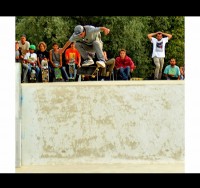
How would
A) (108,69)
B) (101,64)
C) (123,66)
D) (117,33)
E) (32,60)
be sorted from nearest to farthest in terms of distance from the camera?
(101,64) < (108,69) < (123,66) < (32,60) < (117,33)

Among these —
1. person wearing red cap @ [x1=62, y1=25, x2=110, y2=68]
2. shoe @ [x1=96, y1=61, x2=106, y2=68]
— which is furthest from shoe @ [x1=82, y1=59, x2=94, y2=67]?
shoe @ [x1=96, y1=61, x2=106, y2=68]

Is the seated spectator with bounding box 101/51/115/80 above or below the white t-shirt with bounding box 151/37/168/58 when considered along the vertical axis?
below

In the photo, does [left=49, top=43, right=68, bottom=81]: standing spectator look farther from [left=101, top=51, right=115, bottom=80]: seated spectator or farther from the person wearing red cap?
the person wearing red cap

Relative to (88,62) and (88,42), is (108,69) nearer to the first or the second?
(88,62)

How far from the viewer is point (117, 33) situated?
32.1 meters

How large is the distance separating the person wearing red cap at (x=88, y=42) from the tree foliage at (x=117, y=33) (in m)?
19.1

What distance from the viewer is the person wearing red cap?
1100 cm

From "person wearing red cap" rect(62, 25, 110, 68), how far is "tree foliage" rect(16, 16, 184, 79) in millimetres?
19102

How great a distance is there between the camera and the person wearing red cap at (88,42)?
1100 cm

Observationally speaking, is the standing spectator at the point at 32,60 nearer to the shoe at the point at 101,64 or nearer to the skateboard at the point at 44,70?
the skateboard at the point at 44,70

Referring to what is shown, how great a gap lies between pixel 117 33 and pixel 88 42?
2114 cm

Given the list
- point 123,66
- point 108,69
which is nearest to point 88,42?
point 108,69
